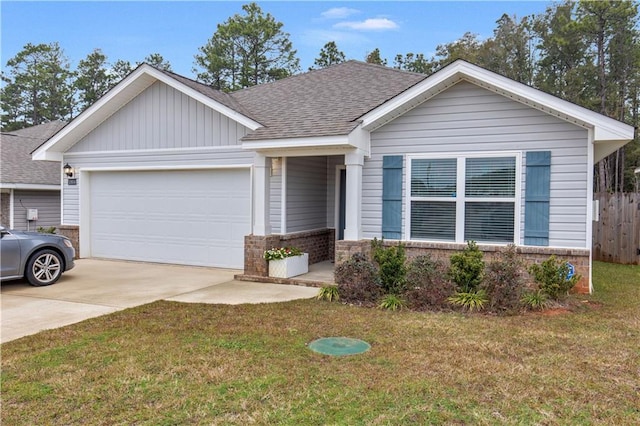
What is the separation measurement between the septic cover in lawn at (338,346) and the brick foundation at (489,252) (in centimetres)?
324

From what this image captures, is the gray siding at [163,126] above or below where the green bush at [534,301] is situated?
above

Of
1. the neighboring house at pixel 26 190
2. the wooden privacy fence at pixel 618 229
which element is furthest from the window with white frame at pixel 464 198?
the neighboring house at pixel 26 190

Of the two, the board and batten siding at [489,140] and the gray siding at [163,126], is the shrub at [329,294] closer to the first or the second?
the board and batten siding at [489,140]

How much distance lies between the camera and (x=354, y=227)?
828 centimetres

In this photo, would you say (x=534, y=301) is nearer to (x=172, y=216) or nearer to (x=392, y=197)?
(x=392, y=197)

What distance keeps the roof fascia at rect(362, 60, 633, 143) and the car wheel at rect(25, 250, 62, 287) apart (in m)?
6.17

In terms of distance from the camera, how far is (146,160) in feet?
35.0

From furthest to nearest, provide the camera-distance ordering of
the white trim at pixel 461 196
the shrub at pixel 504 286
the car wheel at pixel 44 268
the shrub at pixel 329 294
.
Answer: the car wheel at pixel 44 268
the white trim at pixel 461 196
the shrub at pixel 329 294
the shrub at pixel 504 286

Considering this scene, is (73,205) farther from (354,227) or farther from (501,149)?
(501,149)

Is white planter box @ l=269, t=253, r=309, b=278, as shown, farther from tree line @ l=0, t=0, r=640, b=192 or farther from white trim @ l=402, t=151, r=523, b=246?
tree line @ l=0, t=0, r=640, b=192

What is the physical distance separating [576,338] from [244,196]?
680 cm

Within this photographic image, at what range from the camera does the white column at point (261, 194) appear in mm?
8945

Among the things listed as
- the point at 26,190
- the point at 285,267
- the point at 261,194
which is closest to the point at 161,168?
the point at 261,194

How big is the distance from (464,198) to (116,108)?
8299 millimetres
